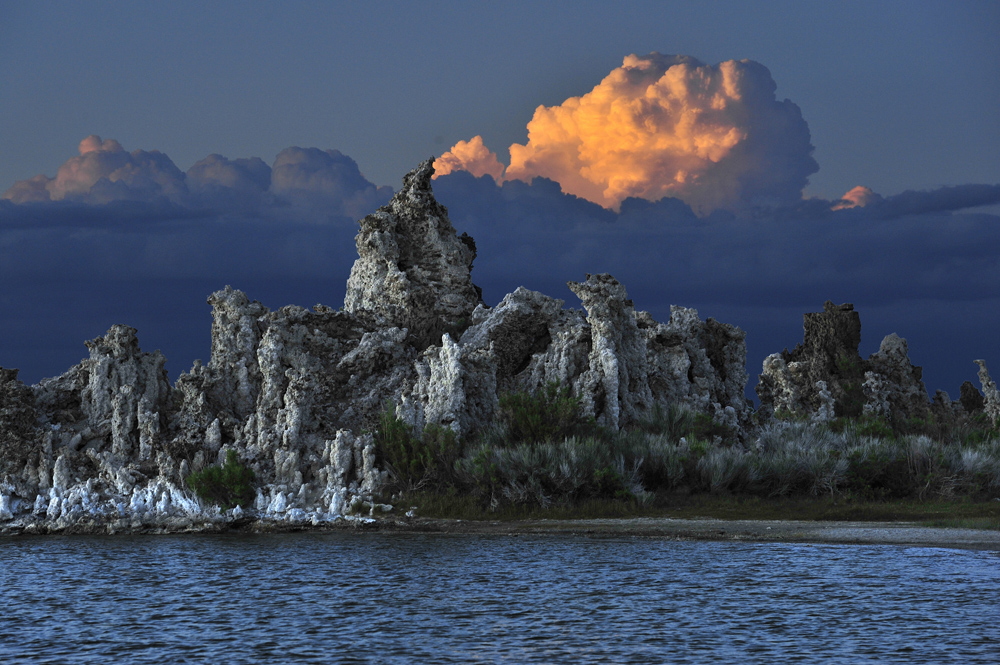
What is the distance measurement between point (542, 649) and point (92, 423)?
Answer: 103ft

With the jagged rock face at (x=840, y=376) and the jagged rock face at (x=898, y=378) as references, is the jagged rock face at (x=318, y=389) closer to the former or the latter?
the jagged rock face at (x=840, y=376)

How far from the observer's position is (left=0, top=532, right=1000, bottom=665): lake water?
62.9 feet

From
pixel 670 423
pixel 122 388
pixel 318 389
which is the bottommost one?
pixel 670 423

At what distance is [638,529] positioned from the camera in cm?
3378

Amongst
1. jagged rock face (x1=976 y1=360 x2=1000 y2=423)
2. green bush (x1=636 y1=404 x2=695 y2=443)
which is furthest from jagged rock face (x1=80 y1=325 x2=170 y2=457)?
jagged rock face (x1=976 y1=360 x2=1000 y2=423)

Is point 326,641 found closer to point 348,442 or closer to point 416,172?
point 348,442

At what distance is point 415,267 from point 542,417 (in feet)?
50.2

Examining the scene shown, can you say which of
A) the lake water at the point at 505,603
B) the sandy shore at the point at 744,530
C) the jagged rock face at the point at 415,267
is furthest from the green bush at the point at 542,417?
the jagged rock face at the point at 415,267

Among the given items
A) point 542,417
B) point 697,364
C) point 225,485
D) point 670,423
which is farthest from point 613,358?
point 225,485

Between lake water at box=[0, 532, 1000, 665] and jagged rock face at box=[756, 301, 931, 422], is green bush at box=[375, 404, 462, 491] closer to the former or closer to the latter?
lake water at box=[0, 532, 1000, 665]

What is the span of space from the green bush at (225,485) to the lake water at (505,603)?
635cm

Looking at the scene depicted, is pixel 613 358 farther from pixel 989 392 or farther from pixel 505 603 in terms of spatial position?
pixel 989 392

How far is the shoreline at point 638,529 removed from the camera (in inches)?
1204

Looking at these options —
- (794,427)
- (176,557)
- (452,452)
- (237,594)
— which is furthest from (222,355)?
(794,427)
